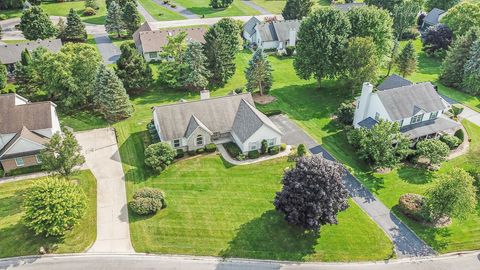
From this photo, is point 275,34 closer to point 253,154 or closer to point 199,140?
point 199,140

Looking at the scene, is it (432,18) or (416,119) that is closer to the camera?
(416,119)

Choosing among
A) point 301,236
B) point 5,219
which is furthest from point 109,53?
point 301,236

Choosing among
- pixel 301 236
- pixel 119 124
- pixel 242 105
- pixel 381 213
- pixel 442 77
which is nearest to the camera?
pixel 301 236

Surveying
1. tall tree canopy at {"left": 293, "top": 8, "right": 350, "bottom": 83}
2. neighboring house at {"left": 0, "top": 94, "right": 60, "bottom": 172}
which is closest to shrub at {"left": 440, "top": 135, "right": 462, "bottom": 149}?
tall tree canopy at {"left": 293, "top": 8, "right": 350, "bottom": 83}

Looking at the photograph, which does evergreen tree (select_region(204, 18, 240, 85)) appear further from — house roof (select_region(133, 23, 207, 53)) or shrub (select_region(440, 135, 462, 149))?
shrub (select_region(440, 135, 462, 149))

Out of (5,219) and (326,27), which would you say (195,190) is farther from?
(326,27)

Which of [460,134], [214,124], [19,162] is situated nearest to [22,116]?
[19,162]

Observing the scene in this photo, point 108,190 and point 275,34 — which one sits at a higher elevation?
point 275,34
